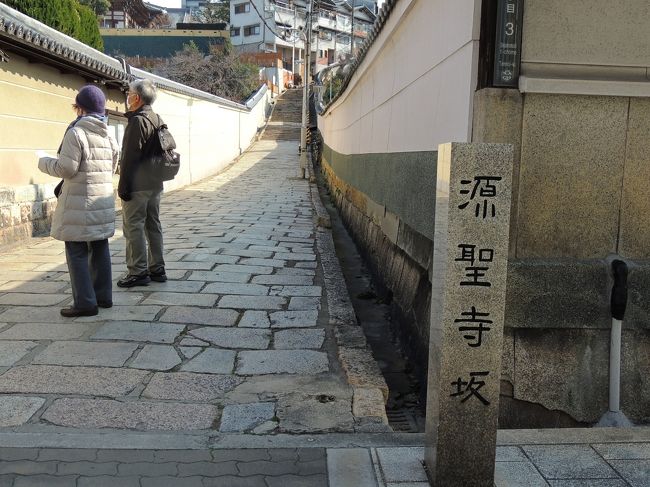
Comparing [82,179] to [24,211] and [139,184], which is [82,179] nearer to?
[139,184]

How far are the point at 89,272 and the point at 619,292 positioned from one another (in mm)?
4513

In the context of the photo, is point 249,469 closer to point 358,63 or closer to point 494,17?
point 494,17

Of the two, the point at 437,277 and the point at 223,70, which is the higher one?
the point at 223,70

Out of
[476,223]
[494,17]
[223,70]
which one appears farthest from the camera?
[223,70]

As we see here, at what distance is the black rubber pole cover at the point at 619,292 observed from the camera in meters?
4.33

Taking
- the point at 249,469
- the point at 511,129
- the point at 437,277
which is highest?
the point at 511,129

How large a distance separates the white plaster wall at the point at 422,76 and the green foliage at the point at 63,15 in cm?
802

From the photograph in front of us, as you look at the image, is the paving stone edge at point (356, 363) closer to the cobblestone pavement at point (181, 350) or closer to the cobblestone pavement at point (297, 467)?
the cobblestone pavement at point (181, 350)

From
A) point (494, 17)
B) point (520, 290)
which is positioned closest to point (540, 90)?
point (494, 17)

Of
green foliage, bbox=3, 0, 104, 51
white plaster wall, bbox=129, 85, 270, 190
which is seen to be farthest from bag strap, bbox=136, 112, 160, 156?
white plaster wall, bbox=129, 85, 270, 190

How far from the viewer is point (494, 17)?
13.6ft

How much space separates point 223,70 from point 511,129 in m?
39.0

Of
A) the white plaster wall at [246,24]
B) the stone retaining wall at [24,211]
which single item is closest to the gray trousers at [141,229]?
the stone retaining wall at [24,211]

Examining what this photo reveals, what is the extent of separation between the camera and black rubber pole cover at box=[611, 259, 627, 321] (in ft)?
14.2
